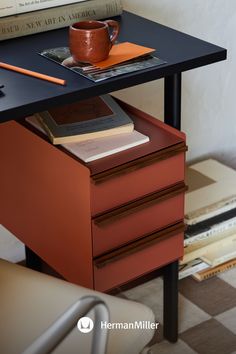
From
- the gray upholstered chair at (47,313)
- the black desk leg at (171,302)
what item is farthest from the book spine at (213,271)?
the gray upholstered chair at (47,313)

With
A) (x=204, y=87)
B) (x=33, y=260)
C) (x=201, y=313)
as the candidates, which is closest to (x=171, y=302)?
(x=201, y=313)

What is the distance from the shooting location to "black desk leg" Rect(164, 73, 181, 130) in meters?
1.49

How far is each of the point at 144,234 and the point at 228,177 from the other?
720mm

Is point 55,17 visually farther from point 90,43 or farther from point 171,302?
point 171,302

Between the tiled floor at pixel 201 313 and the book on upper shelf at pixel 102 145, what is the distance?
21.3 inches

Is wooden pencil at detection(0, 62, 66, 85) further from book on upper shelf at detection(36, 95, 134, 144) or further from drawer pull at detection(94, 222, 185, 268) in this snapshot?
drawer pull at detection(94, 222, 185, 268)

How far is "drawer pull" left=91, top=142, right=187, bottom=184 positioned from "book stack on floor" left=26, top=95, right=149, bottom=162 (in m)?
0.04

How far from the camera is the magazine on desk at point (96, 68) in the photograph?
1.32 metres

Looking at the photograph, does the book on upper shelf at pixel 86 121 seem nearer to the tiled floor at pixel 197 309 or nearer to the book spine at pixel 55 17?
the book spine at pixel 55 17

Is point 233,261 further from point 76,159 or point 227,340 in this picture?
point 76,159

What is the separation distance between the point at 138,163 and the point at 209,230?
638 millimetres

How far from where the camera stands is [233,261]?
204 cm

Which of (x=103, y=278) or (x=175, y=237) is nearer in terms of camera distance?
(x=103, y=278)

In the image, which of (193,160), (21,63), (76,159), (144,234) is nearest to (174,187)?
(144,234)
